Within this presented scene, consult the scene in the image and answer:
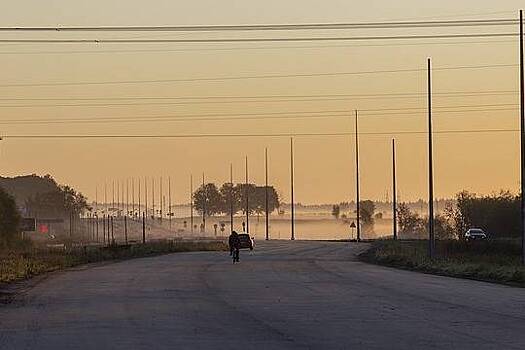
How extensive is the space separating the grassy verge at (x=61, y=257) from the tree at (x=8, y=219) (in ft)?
46.1

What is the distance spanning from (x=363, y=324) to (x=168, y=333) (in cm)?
383

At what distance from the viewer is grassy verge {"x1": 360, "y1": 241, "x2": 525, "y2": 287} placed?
4003 cm

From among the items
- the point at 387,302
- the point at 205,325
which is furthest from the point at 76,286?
the point at 205,325

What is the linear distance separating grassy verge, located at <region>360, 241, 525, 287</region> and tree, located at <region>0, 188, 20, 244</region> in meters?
39.0

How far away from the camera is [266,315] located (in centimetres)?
2362

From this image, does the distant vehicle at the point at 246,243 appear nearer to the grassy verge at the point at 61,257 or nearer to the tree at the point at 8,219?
the grassy verge at the point at 61,257

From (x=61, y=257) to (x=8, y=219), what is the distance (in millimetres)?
37172

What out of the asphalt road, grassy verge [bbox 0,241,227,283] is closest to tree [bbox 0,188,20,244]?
grassy verge [bbox 0,241,227,283]

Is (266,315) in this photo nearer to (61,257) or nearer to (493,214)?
(61,257)

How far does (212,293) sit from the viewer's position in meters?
32.0

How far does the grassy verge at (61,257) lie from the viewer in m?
47.4

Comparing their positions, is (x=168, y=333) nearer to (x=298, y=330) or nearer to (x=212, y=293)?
(x=298, y=330)

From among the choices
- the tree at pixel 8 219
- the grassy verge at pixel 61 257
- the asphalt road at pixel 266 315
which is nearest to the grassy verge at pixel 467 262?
the asphalt road at pixel 266 315

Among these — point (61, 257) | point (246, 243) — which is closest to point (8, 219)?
point (246, 243)
